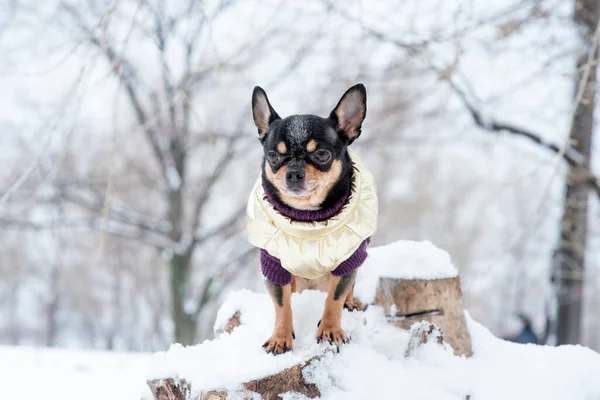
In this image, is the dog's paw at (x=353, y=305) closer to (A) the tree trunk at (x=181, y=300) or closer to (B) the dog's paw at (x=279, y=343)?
(B) the dog's paw at (x=279, y=343)

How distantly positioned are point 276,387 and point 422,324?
3.08 feet

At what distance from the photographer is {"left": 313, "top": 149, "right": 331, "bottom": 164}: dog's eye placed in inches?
87.7

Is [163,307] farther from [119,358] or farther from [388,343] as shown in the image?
[388,343]

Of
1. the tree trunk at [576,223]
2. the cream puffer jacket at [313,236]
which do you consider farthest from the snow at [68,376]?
the tree trunk at [576,223]

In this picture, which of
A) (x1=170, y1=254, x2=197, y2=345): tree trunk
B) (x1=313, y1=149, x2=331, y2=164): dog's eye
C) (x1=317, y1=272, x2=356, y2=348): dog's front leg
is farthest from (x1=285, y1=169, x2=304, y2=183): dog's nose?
(x1=170, y1=254, x2=197, y2=345): tree trunk

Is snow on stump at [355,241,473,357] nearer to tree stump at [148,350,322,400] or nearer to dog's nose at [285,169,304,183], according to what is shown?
tree stump at [148,350,322,400]

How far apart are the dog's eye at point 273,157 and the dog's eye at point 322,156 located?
0.17 m

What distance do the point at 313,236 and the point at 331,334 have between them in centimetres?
47

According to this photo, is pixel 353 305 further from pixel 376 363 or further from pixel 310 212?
pixel 310 212

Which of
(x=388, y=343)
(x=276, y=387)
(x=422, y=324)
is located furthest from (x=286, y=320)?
(x=422, y=324)

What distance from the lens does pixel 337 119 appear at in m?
2.39

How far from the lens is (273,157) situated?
2.27 m

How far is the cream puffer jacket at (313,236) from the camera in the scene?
89.0 inches

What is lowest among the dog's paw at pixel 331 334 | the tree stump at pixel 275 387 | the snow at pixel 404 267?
the tree stump at pixel 275 387
